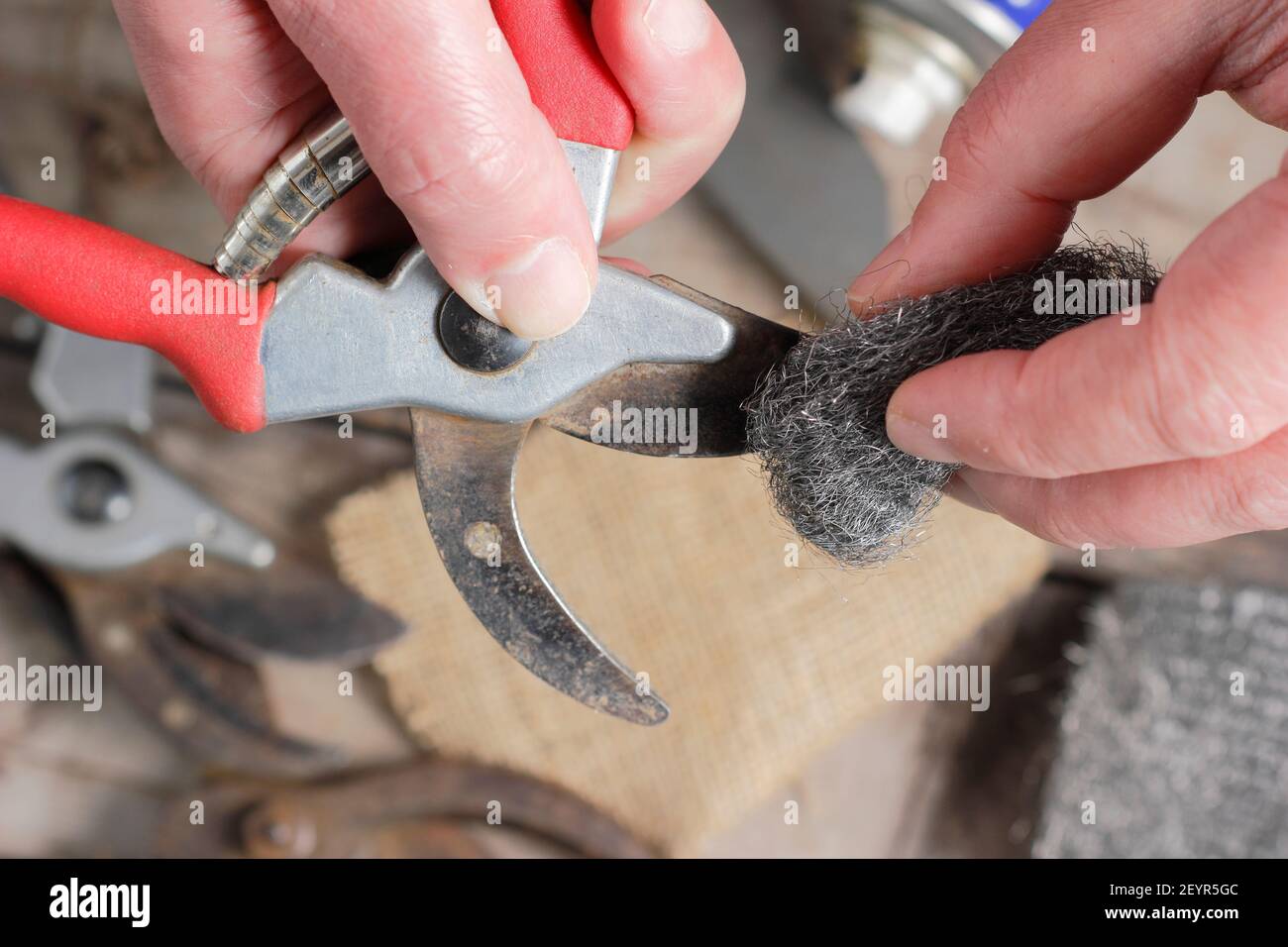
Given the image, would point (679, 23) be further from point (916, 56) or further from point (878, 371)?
point (916, 56)

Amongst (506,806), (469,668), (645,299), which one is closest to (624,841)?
(506,806)

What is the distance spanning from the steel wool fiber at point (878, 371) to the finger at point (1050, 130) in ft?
0.13

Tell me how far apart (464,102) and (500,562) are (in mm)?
258

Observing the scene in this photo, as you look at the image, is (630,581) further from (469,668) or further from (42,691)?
(42,691)

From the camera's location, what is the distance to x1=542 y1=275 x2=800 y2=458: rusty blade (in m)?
0.58

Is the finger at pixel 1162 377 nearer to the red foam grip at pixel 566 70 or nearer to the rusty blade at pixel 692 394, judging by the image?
the rusty blade at pixel 692 394

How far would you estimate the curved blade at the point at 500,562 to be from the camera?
1.94 feet

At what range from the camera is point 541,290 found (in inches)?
20.5

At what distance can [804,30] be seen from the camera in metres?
0.95

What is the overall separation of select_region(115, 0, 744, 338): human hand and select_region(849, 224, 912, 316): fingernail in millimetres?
151
